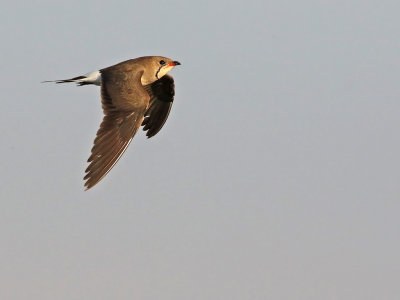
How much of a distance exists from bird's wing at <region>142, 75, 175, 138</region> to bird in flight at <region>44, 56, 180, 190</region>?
1.40 feet

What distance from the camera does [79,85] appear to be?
58.3 feet

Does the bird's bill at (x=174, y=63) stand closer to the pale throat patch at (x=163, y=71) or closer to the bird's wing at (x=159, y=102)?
the pale throat patch at (x=163, y=71)

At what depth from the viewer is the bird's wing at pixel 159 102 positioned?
63.1ft

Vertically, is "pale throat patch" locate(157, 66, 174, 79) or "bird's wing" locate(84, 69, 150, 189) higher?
"pale throat patch" locate(157, 66, 174, 79)

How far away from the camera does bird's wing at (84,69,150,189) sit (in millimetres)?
15953

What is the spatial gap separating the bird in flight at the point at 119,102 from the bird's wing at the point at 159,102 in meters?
0.43

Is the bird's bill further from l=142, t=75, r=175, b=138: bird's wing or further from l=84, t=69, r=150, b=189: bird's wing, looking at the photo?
l=84, t=69, r=150, b=189: bird's wing

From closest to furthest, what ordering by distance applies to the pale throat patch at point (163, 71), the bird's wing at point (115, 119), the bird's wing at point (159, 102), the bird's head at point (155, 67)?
the bird's wing at point (115, 119) < the bird's head at point (155, 67) < the pale throat patch at point (163, 71) < the bird's wing at point (159, 102)

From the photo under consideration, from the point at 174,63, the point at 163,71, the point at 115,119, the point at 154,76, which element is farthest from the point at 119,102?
the point at 174,63

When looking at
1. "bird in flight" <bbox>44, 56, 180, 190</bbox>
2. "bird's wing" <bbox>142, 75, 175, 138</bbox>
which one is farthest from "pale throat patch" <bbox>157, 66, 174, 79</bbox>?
"bird's wing" <bbox>142, 75, 175, 138</bbox>

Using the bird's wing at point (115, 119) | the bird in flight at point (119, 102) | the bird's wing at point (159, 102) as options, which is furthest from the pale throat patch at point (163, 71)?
the bird's wing at point (115, 119)

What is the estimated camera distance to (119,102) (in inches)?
655

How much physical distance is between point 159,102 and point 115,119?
2.94m

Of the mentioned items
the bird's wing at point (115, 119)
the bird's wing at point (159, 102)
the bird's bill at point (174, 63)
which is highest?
the bird's bill at point (174, 63)
